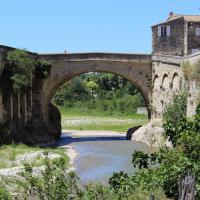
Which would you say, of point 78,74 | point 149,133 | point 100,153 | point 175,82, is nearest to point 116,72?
point 78,74

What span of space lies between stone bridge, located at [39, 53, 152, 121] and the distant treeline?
79.3 ft

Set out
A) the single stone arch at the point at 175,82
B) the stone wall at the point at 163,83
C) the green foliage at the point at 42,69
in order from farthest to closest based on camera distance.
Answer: the green foliage at the point at 42,69, the stone wall at the point at 163,83, the single stone arch at the point at 175,82

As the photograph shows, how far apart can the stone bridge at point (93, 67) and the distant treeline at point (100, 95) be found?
24.2 metres

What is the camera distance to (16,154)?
35250 millimetres

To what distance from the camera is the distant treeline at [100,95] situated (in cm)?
7462

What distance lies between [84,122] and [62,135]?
392 inches

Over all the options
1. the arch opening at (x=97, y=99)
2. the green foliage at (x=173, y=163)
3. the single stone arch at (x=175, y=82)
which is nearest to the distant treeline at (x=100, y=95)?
the arch opening at (x=97, y=99)

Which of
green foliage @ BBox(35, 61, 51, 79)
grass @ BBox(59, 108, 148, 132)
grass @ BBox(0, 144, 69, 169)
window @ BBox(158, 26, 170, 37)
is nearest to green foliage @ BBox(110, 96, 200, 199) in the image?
grass @ BBox(0, 144, 69, 169)

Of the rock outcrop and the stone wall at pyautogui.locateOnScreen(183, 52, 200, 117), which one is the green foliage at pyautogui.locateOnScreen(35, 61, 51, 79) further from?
the stone wall at pyautogui.locateOnScreen(183, 52, 200, 117)

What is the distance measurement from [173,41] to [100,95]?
117ft

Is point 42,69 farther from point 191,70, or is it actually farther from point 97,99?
point 97,99

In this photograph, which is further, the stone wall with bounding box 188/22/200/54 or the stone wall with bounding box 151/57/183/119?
the stone wall with bounding box 188/22/200/54

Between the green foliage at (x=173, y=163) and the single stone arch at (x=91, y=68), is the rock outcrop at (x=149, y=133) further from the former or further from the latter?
the green foliage at (x=173, y=163)

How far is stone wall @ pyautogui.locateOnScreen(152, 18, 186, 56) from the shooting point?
1922 inches
